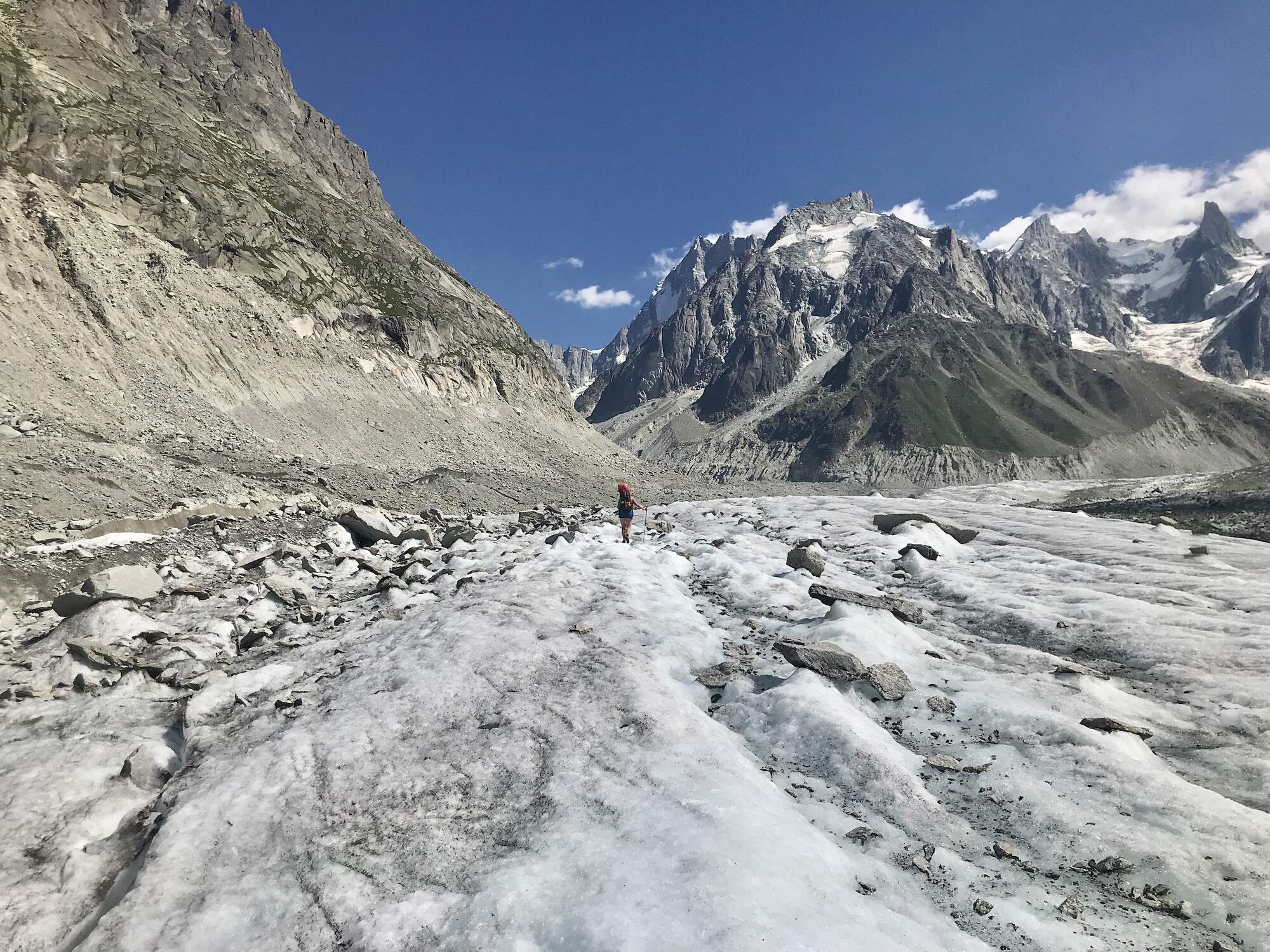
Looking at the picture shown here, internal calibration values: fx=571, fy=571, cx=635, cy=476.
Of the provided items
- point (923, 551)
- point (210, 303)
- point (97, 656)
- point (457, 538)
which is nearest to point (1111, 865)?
point (923, 551)

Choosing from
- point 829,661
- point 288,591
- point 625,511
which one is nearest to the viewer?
point 829,661

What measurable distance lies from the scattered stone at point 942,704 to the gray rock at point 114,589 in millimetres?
14951

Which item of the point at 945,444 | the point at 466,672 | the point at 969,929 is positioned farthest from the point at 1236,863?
the point at 945,444

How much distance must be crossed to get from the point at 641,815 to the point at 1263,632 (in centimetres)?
1108

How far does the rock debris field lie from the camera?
469 centimetres

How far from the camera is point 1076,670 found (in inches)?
336

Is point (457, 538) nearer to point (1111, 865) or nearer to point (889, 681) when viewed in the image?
point (889, 681)

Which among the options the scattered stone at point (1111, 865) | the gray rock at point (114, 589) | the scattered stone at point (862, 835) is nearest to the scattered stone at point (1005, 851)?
the scattered stone at point (1111, 865)

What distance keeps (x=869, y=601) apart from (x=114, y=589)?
15.9m

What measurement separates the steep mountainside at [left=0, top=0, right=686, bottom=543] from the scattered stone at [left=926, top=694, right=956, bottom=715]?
21.7 metres

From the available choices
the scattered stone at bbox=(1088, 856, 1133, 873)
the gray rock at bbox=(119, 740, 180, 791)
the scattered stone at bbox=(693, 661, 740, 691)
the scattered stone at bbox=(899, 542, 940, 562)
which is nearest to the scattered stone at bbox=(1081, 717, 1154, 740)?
the scattered stone at bbox=(1088, 856, 1133, 873)

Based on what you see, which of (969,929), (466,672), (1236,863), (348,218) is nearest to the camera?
(969,929)

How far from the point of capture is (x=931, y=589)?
13953 millimetres

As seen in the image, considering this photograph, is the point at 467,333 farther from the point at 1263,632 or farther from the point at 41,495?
the point at 1263,632
